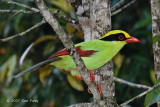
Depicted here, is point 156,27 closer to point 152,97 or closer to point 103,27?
point 103,27

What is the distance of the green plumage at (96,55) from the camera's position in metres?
2.67

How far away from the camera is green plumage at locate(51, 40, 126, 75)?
105 inches

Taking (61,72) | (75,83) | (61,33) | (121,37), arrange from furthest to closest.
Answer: (61,72) → (75,83) → (121,37) → (61,33)

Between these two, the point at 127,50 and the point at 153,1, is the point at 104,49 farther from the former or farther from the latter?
the point at 127,50

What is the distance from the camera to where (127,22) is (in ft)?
17.1

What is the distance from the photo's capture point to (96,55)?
279cm

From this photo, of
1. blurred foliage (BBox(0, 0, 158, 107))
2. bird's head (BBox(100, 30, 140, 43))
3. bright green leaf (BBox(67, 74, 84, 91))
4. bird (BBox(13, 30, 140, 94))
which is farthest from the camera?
blurred foliage (BBox(0, 0, 158, 107))

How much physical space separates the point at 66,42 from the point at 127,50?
2958 mm

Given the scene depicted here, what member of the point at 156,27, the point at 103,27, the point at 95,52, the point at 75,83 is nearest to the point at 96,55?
the point at 95,52

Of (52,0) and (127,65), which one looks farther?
(127,65)

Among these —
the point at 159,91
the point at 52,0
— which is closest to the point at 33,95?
the point at 52,0

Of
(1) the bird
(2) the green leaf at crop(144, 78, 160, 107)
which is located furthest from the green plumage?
(2) the green leaf at crop(144, 78, 160, 107)

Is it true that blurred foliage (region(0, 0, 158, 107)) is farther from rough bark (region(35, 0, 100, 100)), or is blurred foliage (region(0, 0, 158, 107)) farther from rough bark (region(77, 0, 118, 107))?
rough bark (region(35, 0, 100, 100))

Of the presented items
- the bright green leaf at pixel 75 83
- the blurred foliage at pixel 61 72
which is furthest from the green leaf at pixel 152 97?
the blurred foliage at pixel 61 72
